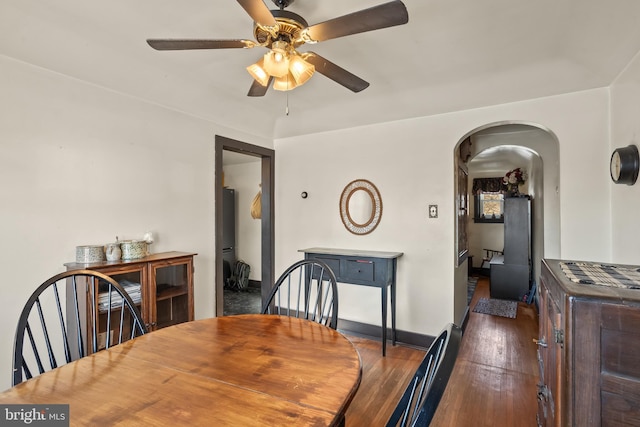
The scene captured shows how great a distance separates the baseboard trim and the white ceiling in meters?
2.34

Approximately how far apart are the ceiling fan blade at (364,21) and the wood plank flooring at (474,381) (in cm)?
231

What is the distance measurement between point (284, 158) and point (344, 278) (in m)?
1.84

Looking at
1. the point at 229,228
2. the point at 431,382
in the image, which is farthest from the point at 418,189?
the point at 229,228

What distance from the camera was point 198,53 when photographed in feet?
7.55

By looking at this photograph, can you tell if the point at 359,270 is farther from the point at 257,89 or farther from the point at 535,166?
the point at 535,166

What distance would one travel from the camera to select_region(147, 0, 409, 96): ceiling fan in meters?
1.28

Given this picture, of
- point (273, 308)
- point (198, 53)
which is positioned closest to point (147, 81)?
point (198, 53)

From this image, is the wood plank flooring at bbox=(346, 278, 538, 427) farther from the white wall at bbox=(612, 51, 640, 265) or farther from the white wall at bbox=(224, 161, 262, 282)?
the white wall at bbox=(224, 161, 262, 282)

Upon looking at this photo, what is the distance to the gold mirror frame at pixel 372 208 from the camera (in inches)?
138

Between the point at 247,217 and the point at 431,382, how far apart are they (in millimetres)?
5293

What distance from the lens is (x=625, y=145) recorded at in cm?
212

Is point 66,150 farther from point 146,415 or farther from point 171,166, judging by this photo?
Answer: point 146,415

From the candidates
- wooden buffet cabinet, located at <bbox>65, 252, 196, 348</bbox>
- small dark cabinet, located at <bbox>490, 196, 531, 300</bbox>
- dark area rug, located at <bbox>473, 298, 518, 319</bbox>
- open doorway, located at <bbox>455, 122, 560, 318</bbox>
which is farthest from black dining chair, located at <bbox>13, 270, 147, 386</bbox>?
small dark cabinet, located at <bbox>490, 196, 531, 300</bbox>

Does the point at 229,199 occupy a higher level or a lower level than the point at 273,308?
higher
